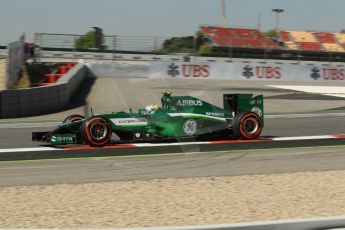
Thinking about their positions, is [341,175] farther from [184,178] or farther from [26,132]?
[26,132]

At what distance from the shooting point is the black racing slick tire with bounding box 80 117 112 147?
29.1ft

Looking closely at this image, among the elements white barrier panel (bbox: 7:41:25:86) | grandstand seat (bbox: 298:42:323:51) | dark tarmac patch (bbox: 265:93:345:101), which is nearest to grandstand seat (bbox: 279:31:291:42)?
grandstand seat (bbox: 298:42:323:51)

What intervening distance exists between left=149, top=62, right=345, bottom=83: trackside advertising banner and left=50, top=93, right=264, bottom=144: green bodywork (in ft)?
59.3

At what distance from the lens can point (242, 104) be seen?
10102mm

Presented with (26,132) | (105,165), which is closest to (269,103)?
(26,132)

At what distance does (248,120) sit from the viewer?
9.91 metres

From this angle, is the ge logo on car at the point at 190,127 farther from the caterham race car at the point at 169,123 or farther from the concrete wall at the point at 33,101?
the concrete wall at the point at 33,101

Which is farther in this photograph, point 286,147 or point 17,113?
point 17,113

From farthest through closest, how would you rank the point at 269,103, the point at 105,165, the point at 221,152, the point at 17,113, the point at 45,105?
the point at 269,103
the point at 45,105
the point at 17,113
the point at 221,152
the point at 105,165

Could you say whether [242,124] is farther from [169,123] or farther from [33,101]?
[33,101]

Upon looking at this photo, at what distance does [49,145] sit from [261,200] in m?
5.08

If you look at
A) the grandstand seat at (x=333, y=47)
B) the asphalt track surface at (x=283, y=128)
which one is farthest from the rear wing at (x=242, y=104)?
the grandstand seat at (x=333, y=47)

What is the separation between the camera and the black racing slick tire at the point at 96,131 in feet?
29.1

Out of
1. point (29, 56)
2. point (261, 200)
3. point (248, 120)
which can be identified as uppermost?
point (29, 56)
